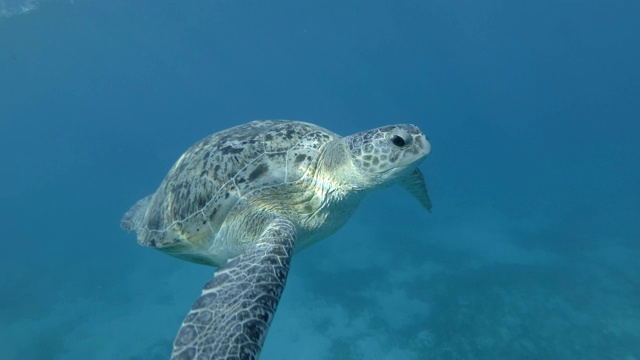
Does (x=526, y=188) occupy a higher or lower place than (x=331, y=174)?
higher

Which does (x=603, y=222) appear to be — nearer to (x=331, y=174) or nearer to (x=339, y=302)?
(x=339, y=302)

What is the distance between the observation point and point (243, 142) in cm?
447

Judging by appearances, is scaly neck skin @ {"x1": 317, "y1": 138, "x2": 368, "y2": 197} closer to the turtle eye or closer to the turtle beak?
the turtle eye

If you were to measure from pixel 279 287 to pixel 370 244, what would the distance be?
36.3 feet

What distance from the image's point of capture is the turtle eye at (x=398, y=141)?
352cm

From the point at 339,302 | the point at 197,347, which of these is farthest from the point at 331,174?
the point at 339,302

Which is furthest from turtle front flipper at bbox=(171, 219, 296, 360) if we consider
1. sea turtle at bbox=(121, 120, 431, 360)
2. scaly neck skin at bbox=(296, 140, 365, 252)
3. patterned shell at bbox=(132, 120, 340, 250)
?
patterned shell at bbox=(132, 120, 340, 250)

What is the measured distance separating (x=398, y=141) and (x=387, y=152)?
14 cm

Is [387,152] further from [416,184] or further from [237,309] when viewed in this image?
A: [416,184]

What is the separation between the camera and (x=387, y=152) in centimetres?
358

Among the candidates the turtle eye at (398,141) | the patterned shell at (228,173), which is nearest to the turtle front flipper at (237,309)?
the patterned shell at (228,173)

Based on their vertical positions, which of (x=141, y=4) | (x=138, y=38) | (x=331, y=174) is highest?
(x=138, y=38)

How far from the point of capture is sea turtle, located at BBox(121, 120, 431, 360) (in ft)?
10.6

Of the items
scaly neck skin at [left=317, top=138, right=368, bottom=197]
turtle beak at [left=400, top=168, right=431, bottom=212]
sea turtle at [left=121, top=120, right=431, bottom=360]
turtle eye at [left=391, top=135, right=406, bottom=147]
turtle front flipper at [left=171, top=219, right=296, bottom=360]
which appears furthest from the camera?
turtle beak at [left=400, top=168, right=431, bottom=212]
